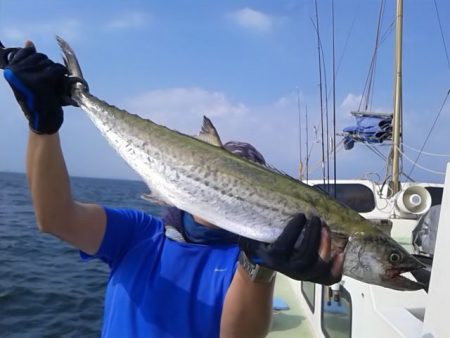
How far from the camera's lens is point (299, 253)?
189 centimetres

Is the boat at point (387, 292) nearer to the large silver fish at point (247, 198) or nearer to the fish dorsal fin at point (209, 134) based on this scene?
the large silver fish at point (247, 198)

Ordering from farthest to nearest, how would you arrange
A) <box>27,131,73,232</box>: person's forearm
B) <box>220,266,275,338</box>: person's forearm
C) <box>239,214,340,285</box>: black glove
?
<box>27,131,73,232</box>: person's forearm → <box>220,266,275,338</box>: person's forearm → <box>239,214,340,285</box>: black glove

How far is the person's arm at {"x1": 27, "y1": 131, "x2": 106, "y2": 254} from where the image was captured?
2238 mm

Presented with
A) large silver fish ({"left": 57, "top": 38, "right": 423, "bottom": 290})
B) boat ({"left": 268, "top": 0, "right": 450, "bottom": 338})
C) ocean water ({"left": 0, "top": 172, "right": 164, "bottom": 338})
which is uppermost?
large silver fish ({"left": 57, "top": 38, "right": 423, "bottom": 290})

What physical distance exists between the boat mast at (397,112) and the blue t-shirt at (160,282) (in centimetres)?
595

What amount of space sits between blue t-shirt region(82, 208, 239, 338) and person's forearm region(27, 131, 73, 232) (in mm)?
260

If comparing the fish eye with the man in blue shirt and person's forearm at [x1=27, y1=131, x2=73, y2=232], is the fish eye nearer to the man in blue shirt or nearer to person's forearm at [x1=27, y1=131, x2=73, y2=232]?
the man in blue shirt

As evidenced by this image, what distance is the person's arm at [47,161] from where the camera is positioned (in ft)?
7.35

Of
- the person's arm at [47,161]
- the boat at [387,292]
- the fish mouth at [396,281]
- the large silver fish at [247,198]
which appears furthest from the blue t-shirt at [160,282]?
the boat at [387,292]

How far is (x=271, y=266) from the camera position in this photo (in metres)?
1.93

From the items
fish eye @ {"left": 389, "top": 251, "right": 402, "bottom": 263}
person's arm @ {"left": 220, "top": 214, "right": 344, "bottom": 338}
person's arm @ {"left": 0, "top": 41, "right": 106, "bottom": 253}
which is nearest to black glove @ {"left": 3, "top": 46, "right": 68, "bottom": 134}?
person's arm @ {"left": 0, "top": 41, "right": 106, "bottom": 253}

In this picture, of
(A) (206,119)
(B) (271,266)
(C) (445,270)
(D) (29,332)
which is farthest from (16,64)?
(D) (29,332)

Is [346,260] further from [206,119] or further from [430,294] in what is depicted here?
[206,119]

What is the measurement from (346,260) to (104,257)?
1224 mm
